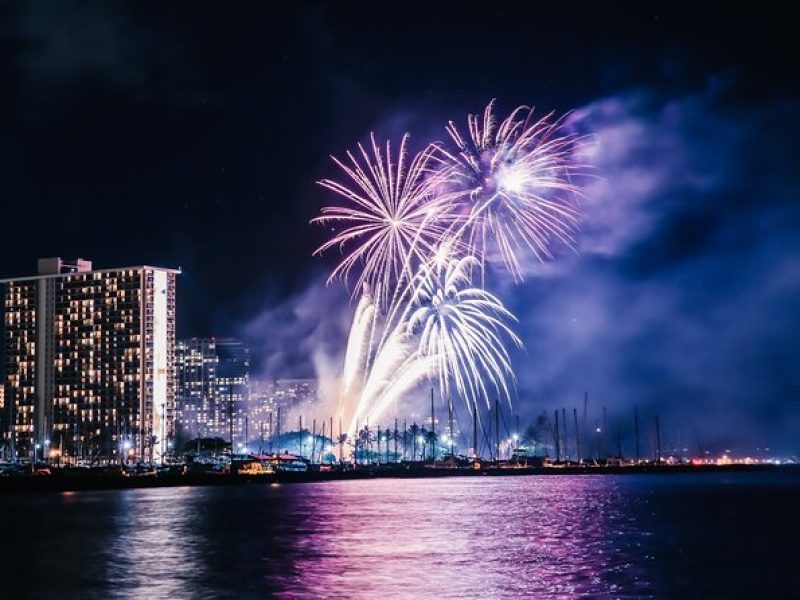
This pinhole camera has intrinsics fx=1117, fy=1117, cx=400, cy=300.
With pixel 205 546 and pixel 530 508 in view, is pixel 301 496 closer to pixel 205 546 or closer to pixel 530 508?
pixel 530 508

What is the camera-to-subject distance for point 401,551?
179 ft

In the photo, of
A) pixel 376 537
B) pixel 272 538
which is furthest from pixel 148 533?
pixel 376 537

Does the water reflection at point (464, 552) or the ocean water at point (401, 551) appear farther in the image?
the ocean water at point (401, 551)

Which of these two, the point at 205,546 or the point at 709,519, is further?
the point at 709,519

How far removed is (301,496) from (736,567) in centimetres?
7852

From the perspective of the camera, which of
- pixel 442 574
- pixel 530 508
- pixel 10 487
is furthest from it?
pixel 10 487

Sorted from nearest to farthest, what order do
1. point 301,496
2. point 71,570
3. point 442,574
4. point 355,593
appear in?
point 355,593 < point 442,574 < point 71,570 < point 301,496

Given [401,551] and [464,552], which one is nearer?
[464,552]

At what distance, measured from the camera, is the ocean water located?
43.1 meters

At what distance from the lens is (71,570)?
50.6m

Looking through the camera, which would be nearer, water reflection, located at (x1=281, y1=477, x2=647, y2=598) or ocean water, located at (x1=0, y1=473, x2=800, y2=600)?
water reflection, located at (x1=281, y1=477, x2=647, y2=598)

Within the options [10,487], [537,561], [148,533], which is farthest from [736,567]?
[10,487]

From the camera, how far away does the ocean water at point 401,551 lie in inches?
1697

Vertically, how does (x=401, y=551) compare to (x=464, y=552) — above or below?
above
